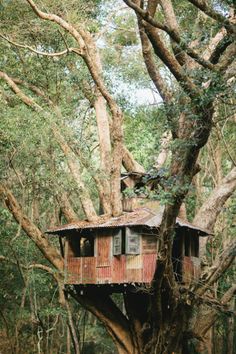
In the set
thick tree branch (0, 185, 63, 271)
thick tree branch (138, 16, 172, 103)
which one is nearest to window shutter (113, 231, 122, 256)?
thick tree branch (0, 185, 63, 271)

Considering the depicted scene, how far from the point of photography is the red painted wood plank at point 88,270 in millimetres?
17328

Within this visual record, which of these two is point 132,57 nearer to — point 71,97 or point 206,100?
point 71,97

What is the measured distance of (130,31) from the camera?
25734mm

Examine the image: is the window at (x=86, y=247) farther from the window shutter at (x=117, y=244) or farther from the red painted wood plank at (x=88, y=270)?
the window shutter at (x=117, y=244)

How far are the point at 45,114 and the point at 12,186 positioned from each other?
10.5 ft

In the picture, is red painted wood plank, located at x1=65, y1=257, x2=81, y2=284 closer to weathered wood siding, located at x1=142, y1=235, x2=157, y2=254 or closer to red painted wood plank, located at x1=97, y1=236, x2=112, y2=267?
red painted wood plank, located at x1=97, y1=236, x2=112, y2=267

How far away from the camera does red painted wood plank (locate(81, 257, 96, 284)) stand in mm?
17328

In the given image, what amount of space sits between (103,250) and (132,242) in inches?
40.0

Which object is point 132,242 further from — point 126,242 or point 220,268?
point 220,268

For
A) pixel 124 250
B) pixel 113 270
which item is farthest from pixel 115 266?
pixel 124 250

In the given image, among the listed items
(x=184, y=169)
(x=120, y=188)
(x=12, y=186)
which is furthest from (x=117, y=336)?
(x=184, y=169)

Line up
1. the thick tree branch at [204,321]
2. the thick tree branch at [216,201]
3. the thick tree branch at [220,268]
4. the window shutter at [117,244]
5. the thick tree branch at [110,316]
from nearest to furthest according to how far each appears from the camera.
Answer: the thick tree branch at [220,268] < the window shutter at [117,244] < the thick tree branch at [204,321] < the thick tree branch at [216,201] < the thick tree branch at [110,316]

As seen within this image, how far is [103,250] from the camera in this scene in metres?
17.4

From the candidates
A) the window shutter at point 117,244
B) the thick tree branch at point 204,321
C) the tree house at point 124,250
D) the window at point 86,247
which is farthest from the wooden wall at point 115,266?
the thick tree branch at point 204,321
